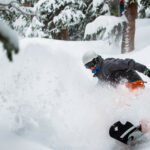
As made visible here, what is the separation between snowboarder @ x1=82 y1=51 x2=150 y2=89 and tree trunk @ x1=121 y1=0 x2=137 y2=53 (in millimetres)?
6202

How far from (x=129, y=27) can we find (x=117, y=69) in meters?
6.56

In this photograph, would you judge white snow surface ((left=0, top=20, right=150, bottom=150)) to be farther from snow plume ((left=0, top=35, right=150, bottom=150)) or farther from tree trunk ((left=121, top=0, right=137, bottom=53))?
tree trunk ((left=121, top=0, right=137, bottom=53))

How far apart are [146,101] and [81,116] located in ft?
4.63

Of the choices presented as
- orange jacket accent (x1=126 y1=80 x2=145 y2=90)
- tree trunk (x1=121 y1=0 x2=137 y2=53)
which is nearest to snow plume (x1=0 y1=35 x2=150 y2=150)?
orange jacket accent (x1=126 y1=80 x2=145 y2=90)

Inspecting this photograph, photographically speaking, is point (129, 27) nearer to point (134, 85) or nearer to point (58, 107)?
point (134, 85)

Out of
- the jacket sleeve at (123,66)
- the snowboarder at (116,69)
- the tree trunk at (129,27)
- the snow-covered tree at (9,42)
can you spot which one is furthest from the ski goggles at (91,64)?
the tree trunk at (129,27)

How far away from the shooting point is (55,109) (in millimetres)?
4504

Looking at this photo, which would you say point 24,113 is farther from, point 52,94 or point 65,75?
point 65,75

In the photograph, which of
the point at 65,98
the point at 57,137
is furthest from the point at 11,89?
the point at 57,137

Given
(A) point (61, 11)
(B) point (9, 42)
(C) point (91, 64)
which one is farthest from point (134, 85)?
(A) point (61, 11)

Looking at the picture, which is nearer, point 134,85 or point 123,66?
point 123,66

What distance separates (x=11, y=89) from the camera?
4.78m

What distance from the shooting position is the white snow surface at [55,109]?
11.9ft

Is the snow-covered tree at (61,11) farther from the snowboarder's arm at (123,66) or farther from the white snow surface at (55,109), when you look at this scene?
the snowboarder's arm at (123,66)
